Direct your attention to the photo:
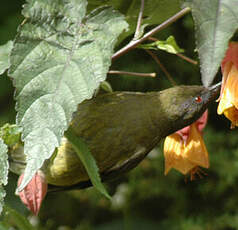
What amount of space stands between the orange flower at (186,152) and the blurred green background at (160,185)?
112cm

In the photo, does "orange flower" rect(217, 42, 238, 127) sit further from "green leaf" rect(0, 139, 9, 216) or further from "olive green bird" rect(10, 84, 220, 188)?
"green leaf" rect(0, 139, 9, 216)

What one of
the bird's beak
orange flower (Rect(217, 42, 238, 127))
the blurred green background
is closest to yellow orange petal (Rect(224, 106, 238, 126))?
orange flower (Rect(217, 42, 238, 127))

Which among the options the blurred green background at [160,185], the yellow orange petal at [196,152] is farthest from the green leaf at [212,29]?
the blurred green background at [160,185]

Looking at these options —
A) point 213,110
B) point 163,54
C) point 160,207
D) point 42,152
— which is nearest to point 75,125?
point 42,152

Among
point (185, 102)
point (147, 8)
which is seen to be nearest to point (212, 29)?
point (147, 8)

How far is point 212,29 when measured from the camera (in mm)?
547

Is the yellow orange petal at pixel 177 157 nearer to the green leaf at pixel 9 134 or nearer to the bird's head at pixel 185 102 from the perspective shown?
the bird's head at pixel 185 102

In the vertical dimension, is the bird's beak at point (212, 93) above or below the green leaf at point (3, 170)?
below

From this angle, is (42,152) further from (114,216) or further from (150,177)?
(114,216)

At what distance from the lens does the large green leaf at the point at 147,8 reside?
0.78 meters

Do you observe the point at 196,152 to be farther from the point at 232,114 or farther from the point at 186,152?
the point at 232,114

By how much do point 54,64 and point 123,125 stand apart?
34 centimetres

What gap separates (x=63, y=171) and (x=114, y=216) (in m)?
1.68

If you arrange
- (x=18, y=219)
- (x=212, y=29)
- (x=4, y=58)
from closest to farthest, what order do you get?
(x=212, y=29)
(x=4, y=58)
(x=18, y=219)
